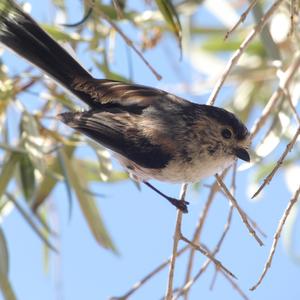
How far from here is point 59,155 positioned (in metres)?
3.32

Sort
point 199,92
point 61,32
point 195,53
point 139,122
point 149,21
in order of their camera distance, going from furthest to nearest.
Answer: point 195,53, point 199,92, point 149,21, point 61,32, point 139,122

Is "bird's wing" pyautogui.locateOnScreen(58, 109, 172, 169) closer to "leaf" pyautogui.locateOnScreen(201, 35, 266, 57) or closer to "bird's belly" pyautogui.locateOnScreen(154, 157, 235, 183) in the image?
"bird's belly" pyautogui.locateOnScreen(154, 157, 235, 183)

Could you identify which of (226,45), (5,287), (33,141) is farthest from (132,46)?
(226,45)

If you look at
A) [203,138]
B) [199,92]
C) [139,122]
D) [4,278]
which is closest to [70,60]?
[139,122]

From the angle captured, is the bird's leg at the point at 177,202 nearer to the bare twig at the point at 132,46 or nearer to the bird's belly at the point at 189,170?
the bird's belly at the point at 189,170

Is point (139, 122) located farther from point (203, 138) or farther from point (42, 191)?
point (42, 191)

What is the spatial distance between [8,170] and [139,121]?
658 millimetres

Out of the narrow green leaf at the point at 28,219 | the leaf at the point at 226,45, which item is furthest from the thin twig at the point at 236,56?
the leaf at the point at 226,45

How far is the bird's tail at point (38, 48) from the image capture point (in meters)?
2.87

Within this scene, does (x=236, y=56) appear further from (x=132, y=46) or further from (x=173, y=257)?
(x=173, y=257)

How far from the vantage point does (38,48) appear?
289 centimetres

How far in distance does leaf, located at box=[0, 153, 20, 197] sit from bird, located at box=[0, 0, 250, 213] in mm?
491

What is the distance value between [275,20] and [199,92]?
0.56 m

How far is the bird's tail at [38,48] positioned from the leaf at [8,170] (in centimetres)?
49
